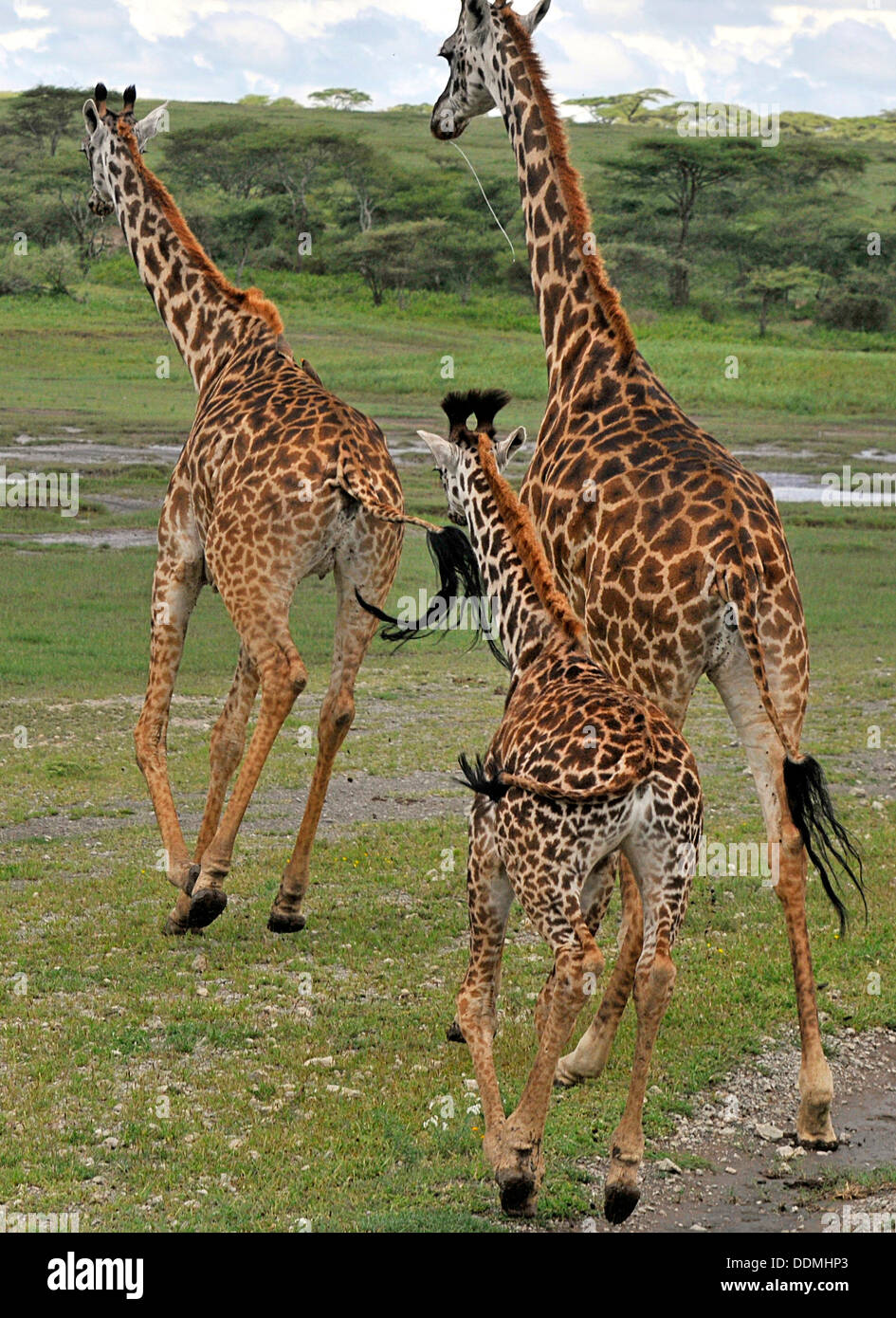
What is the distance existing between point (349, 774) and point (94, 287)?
121 feet

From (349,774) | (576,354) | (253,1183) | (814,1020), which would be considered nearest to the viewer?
(253,1183)

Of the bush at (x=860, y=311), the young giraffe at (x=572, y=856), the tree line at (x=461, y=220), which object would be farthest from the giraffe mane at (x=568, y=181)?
the bush at (x=860, y=311)

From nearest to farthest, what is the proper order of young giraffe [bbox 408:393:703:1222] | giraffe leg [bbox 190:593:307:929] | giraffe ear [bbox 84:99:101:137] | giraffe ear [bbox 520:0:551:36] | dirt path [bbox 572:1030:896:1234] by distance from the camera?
1. young giraffe [bbox 408:393:703:1222]
2. dirt path [bbox 572:1030:896:1234]
3. giraffe leg [bbox 190:593:307:929]
4. giraffe ear [bbox 520:0:551:36]
5. giraffe ear [bbox 84:99:101:137]

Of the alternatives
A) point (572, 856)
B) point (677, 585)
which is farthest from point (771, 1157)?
point (677, 585)

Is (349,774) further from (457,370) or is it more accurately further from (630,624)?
(457,370)

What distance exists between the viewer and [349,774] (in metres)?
11.3

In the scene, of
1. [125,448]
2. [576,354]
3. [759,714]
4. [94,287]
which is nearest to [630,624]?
[759,714]

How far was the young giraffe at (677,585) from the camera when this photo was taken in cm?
602

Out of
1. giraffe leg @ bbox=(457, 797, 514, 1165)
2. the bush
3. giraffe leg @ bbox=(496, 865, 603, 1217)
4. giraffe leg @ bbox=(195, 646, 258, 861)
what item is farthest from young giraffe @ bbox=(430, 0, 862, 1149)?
the bush

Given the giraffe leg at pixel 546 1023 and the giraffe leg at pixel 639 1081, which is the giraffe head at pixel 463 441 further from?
the giraffe leg at pixel 639 1081

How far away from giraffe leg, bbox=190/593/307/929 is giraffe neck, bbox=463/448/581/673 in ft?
5.28

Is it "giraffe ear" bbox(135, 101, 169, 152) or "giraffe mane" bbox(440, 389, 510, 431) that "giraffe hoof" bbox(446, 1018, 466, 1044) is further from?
"giraffe ear" bbox(135, 101, 169, 152)

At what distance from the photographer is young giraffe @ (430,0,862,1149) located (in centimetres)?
602

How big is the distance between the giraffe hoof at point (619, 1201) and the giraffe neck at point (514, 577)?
1934mm
